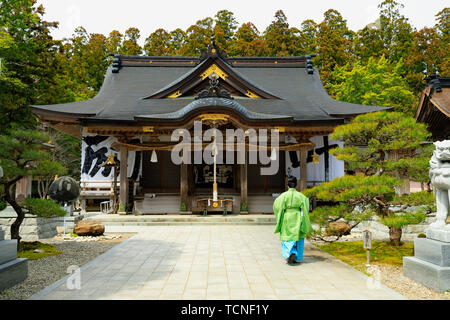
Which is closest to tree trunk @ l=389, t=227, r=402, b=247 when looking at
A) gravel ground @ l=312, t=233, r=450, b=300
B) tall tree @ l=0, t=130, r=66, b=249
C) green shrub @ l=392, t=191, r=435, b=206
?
green shrub @ l=392, t=191, r=435, b=206

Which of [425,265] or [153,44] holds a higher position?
[153,44]

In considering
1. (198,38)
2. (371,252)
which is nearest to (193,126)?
(371,252)

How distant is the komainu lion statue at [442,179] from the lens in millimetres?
4535

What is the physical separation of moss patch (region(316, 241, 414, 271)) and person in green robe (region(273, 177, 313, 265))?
1.10 m

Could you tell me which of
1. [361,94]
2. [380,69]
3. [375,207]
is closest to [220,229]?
[375,207]

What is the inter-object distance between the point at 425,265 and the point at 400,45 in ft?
108

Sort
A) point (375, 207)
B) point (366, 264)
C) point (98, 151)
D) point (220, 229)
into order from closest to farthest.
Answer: point (366, 264)
point (375, 207)
point (220, 229)
point (98, 151)

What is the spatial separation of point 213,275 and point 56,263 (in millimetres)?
3361

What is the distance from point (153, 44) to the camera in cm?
3566

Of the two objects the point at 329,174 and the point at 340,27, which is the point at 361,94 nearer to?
the point at 329,174

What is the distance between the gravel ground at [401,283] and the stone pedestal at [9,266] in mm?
5578

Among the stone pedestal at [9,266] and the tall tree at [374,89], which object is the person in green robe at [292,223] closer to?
the stone pedestal at [9,266]

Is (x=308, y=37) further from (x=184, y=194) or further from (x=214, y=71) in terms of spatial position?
(x=184, y=194)

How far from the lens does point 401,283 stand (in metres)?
4.78
